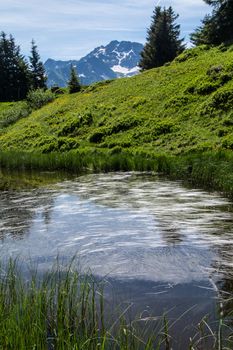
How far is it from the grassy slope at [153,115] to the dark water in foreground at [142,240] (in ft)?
30.1

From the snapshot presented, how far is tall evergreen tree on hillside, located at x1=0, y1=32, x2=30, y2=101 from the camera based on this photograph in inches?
3415

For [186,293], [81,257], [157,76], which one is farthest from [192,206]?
[157,76]

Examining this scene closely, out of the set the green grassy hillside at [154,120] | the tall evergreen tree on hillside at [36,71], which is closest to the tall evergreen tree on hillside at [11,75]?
the tall evergreen tree on hillside at [36,71]

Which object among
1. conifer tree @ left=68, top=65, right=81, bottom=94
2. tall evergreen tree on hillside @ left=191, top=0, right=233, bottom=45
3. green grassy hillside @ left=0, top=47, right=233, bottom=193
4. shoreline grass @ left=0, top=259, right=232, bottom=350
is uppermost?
tall evergreen tree on hillside @ left=191, top=0, right=233, bottom=45

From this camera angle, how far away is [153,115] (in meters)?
34.8

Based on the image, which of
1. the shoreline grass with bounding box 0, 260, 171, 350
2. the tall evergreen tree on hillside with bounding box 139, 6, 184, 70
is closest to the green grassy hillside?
the shoreline grass with bounding box 0, 260, 171, 350

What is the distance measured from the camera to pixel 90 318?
229 inches

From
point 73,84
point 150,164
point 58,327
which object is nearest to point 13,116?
point 73,84

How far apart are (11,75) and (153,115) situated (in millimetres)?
59061

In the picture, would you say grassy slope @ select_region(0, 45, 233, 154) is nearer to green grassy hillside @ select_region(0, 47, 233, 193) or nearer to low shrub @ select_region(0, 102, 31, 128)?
green grassy hillside @ select_region(0, 47, 233, 193)

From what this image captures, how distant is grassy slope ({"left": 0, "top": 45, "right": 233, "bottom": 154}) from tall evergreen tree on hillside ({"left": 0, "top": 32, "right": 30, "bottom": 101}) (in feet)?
128

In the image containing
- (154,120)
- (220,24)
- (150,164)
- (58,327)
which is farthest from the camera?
(220,24)

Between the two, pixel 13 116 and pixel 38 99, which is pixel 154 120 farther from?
pixel 38 99

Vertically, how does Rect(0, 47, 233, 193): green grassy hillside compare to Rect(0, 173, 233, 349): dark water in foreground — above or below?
above
